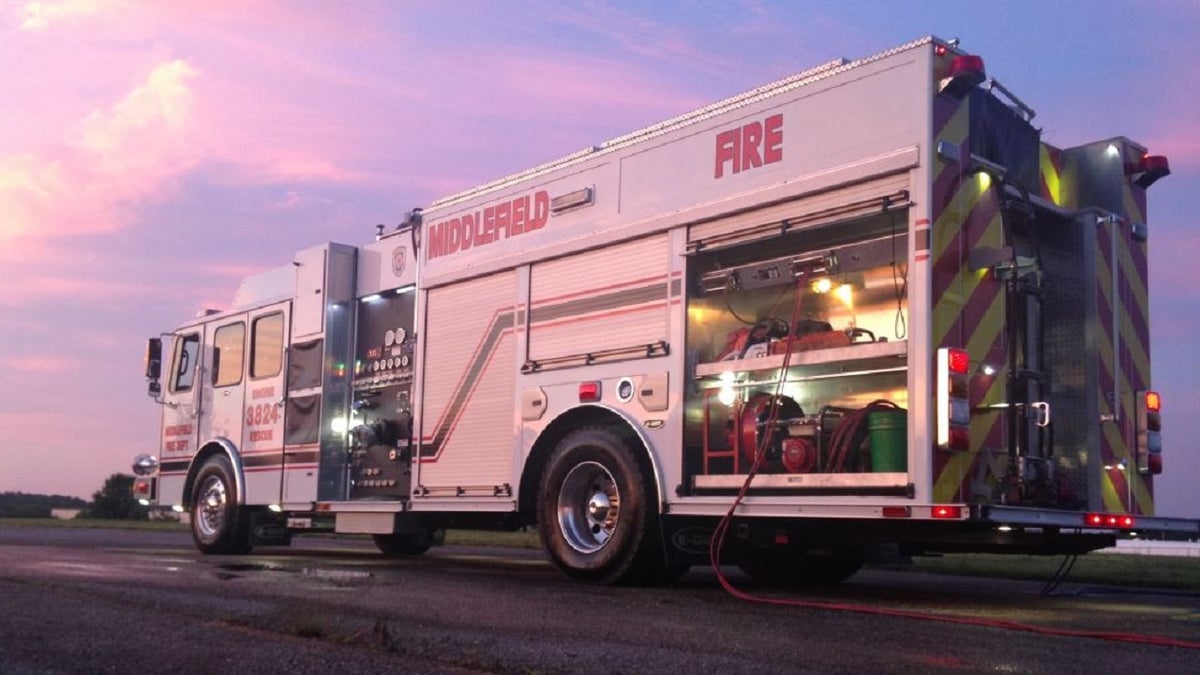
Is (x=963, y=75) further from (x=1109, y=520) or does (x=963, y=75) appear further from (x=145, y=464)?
(x=145, y=464)

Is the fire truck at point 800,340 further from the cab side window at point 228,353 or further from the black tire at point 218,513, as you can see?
the cab side window at point 228,353

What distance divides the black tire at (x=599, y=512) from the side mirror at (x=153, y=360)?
7.25 m

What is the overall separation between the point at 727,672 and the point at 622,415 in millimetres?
4676

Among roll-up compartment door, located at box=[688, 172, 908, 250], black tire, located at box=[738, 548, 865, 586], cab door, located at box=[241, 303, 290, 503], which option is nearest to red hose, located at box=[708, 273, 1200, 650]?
roll-up compartment door, located at box=[688, 172, 908, 250]

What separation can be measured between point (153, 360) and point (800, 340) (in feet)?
31.0

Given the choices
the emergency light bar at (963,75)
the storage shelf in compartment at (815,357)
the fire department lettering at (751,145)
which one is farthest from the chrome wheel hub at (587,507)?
the emergency light bar at (963,75)

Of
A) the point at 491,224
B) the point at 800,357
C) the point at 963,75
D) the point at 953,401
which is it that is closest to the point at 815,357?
the point at 800,357

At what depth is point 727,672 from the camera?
4629 mm

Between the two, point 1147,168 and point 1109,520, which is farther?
point 1147,168

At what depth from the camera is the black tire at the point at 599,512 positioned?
888 centimetres

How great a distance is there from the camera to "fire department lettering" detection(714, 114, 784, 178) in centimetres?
859

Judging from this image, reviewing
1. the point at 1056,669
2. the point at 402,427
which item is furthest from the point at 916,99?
the point at 402,427

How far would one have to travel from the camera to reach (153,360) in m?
15.2

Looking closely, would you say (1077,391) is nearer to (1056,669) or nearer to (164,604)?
(1056,669)
